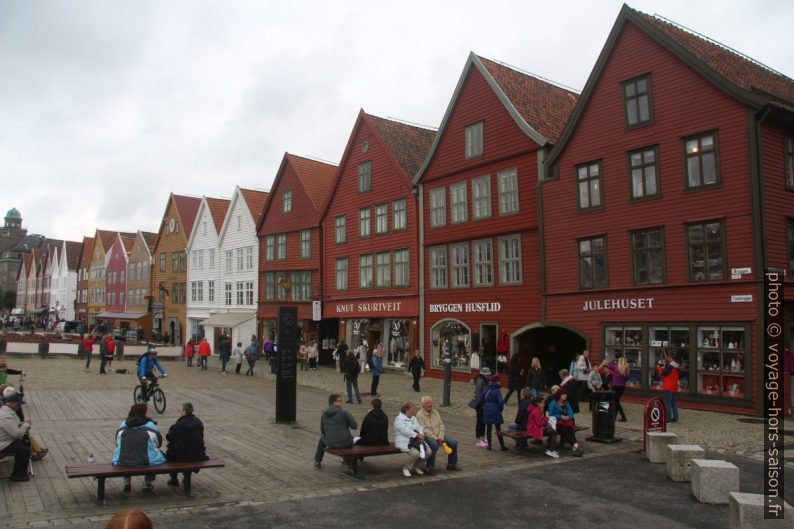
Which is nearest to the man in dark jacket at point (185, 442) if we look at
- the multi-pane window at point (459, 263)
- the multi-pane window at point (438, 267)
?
the multi-pane window at point (459, 263)

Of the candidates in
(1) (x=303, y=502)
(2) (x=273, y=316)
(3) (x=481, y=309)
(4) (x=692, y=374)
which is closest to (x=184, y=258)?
(2) (x=273, y=316)

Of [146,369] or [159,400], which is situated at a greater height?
[146,369]

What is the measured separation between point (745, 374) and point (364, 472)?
40.7ft

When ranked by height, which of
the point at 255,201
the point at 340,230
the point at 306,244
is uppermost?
the point at 255,201

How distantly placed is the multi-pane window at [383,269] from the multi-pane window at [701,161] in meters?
15.9

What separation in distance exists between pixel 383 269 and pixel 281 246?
35.5 feet

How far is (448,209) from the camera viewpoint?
2906 cm

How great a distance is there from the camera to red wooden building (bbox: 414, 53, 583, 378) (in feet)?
83.5

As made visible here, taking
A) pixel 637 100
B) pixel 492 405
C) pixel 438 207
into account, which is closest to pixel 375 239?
pixel 438 207

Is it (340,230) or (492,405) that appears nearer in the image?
(492,405)

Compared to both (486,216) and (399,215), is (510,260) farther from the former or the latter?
(399,215)

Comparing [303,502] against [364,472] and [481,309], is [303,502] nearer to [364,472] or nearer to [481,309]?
[364,472]

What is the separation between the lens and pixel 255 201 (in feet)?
151

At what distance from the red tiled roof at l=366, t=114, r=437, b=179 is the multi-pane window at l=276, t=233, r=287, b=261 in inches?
413
